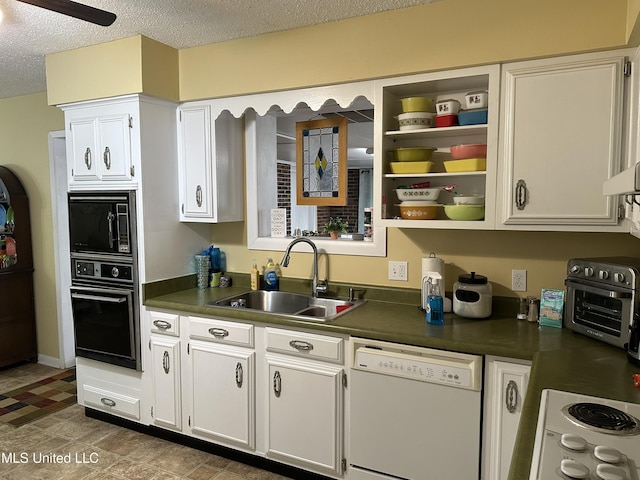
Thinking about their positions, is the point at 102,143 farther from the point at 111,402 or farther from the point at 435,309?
the point at 435,309

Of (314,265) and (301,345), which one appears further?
(314,265)

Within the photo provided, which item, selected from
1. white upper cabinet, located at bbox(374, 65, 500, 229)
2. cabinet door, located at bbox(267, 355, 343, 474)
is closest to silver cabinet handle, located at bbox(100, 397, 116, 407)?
cabinet door, located at bbox(267, 355, 343, 474)

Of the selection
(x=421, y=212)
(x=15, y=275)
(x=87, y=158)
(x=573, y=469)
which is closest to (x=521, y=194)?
(x=421, y=212)

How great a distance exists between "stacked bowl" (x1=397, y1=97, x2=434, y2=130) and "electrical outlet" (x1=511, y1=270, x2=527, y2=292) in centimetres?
89

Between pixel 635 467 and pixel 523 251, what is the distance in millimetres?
1590

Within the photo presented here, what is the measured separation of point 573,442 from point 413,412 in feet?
3.83

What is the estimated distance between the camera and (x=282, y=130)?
155 inches

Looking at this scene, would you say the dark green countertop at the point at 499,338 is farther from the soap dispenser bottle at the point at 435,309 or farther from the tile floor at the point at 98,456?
the tile floor at the point at 98,456

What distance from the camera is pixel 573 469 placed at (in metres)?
0.95

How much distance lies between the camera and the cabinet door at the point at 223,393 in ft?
8.68

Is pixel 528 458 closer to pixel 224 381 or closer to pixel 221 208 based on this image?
pixel 224 381

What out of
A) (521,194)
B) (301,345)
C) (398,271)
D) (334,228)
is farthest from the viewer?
(334,228)

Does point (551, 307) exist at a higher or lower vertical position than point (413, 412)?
higher

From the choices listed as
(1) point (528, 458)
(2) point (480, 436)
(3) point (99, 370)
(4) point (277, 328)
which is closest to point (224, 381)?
(4) point (277, 328)
